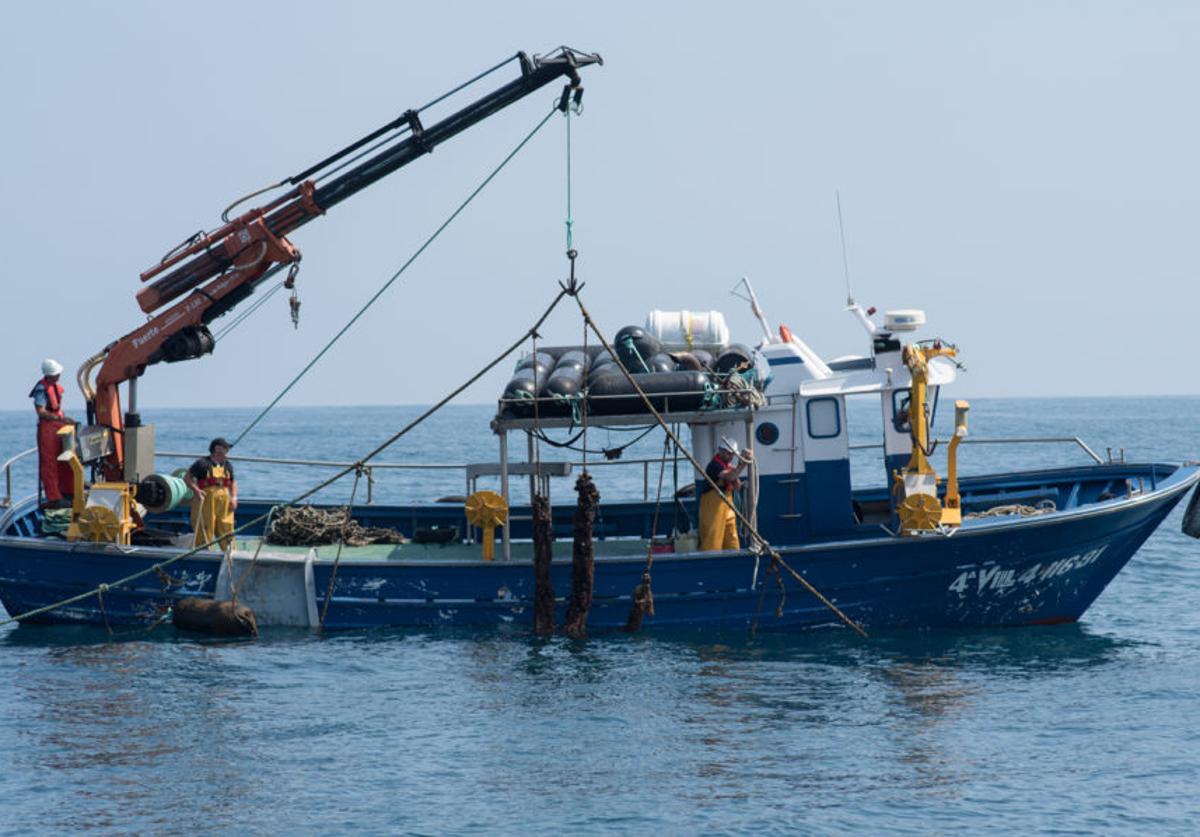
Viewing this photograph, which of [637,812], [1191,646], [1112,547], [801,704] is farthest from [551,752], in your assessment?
[1191,646]

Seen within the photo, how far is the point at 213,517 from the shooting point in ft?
59.8

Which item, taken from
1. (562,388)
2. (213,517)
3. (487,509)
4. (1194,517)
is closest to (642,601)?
(487,509)

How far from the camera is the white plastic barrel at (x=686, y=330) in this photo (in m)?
18.2

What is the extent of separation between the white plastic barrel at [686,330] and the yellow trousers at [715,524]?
5.70 ft

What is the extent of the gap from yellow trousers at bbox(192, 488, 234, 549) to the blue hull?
0.90ft

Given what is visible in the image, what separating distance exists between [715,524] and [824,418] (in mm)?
1738

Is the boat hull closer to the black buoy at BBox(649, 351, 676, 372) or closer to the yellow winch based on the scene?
the yellow winch

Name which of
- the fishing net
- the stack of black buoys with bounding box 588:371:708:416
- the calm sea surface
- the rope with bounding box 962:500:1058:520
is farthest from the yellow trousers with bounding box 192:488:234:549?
the rope with bounding box 962:500:1058:520

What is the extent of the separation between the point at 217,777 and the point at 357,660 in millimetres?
3935

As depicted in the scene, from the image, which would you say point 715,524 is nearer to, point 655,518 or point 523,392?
point 655,518

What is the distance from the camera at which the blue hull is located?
56.3ft

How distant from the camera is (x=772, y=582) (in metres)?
17.2

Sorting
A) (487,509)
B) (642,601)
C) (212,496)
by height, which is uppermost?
(212,496)

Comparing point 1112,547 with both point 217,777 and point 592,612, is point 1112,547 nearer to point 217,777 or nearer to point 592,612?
point 592,612
